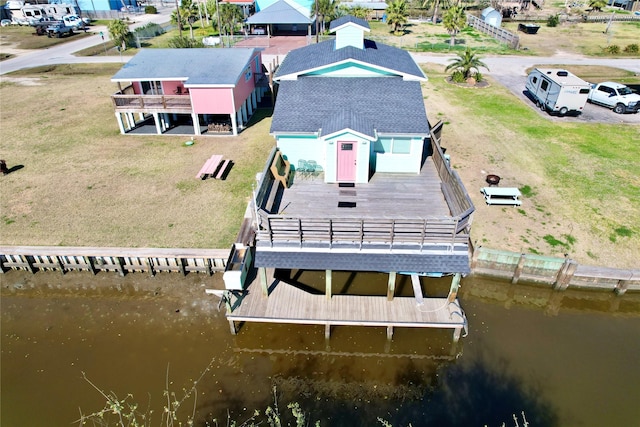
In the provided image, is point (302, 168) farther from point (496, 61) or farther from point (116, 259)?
point (496, 61)

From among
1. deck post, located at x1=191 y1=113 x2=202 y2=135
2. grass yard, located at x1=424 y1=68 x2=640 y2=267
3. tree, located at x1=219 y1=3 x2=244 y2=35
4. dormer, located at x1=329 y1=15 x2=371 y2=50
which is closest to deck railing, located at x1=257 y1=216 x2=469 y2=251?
grass yard, located at x1=424 y1=68 x2=640 y2=267

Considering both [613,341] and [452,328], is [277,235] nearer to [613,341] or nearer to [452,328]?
[452,328]

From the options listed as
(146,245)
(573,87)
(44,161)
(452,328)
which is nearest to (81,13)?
(44,161)

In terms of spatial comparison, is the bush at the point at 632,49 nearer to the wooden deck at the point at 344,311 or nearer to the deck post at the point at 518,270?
the deck post at the point at 518,270

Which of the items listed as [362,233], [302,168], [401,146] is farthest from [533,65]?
[362,233]

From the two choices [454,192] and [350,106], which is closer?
[454,192]

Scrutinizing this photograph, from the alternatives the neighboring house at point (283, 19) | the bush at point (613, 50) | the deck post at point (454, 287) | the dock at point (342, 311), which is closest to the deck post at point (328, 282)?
the dock at point (342, 311)
